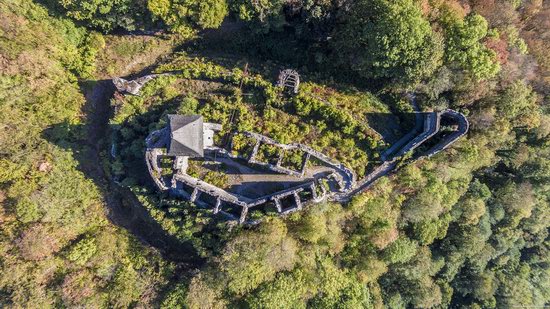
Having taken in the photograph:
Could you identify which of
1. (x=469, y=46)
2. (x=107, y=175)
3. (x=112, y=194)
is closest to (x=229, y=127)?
(x=107, y=175)

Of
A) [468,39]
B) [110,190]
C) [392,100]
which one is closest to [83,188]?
[110,190]

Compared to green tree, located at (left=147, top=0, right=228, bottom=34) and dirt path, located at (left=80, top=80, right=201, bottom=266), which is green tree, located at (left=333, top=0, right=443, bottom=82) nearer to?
green tree, located at (left=147, top=0, right=228, bottom=34)

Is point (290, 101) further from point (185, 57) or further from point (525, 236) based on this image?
point (525, 236)

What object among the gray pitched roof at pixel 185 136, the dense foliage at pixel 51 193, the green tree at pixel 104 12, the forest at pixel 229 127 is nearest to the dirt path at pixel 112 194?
the forest at pixel 229 127

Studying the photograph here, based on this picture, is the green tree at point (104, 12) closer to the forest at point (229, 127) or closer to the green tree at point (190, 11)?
the forest at point (229, 127)

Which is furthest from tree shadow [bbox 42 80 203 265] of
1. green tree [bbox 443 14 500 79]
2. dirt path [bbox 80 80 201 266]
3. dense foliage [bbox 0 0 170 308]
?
green tree [bbox 443 14 500 79]

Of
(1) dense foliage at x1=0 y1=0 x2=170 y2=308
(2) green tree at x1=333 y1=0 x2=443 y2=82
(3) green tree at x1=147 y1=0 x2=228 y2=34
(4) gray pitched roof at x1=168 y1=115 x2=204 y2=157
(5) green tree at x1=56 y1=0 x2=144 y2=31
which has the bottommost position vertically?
(1) dense foliage at x1=0 y1=0 x2=170 y2=308
